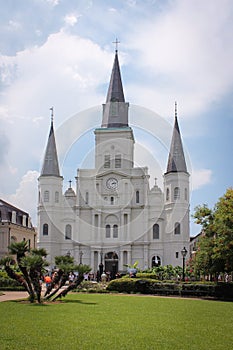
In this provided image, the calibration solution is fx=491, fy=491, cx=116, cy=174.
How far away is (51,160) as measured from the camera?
74750 mm

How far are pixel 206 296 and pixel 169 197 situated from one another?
40885mm

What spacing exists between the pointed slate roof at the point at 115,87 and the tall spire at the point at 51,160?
11132mm

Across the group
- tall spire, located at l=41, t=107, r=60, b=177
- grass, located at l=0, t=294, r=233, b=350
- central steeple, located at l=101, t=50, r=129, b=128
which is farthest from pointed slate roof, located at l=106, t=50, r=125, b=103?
grass, located at l=0, t=294, r=233, b=350

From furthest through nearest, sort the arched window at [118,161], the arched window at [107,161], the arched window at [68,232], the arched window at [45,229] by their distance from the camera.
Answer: the arched window at [107,161]
the arched window at [118,161]
the arched window at [68,232]
the arched window at [45,229]

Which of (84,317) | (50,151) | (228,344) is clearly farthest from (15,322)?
(50,151)

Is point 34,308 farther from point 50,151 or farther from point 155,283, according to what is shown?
point 50,151

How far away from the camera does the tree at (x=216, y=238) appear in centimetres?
2755

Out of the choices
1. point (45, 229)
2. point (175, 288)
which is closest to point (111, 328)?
point (175, 288)

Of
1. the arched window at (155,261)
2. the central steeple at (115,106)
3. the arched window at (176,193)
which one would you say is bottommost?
the arched window at (155,261)

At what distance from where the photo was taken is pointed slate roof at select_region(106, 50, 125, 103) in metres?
78.7

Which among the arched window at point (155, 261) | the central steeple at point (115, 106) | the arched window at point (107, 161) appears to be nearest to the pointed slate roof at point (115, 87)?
the central steeple at point (115, 106)

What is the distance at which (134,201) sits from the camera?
7181 cm

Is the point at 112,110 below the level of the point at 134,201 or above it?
above

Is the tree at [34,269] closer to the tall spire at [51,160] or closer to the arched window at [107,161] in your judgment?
the arched window at [107,161]
